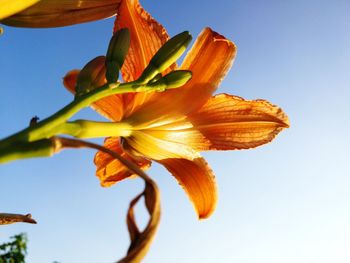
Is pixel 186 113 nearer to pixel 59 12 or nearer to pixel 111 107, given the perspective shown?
pixel 111 107

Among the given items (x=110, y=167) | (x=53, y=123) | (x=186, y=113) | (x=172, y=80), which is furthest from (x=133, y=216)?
(x=110, y=167)

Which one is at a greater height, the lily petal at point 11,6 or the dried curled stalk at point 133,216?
the lily petal at point 11,6

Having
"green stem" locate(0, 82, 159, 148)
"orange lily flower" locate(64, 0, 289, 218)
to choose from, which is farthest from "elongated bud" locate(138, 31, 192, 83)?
"orange lily flower" locate(64, 0, 289, 218)

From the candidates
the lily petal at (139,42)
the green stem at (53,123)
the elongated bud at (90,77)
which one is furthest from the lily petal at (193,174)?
the green stem at (53,123)

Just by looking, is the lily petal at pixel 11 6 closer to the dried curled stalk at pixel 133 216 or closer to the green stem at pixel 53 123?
the green stem at pixel 53 123

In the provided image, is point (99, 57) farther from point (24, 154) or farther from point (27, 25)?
point (24, 154)

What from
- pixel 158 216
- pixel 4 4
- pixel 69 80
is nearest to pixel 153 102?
Result: pixel 69 80
